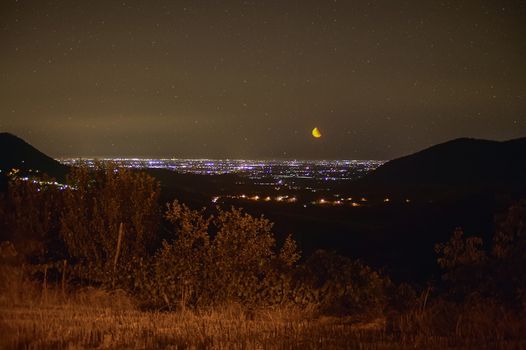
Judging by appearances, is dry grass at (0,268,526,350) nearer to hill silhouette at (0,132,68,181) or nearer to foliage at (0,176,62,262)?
foliage at (0,176,62,262)

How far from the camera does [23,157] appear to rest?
100188 mm

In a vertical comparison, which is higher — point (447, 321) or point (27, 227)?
point (27, 227)

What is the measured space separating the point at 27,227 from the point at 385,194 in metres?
91.0

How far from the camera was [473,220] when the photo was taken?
48562 millimetres

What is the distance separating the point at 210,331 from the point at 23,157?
103 meters

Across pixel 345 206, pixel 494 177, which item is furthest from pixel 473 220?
pixel 494 177

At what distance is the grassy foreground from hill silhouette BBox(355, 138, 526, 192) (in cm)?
10101

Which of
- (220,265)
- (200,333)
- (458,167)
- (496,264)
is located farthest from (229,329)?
(458,167)

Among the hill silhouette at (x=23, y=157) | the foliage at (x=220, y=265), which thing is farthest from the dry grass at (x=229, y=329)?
the hill silhouette at (x=23, y=157)

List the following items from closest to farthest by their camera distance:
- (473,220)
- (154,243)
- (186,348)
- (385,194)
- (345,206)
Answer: (186,348)
(154,243)
(473,220)
(345,206)
(385,194)

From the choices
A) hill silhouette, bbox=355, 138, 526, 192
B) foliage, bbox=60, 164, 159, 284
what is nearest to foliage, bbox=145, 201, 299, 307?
foliage, bbox=60, 164, 159, 284

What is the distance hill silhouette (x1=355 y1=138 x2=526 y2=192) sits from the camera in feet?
364

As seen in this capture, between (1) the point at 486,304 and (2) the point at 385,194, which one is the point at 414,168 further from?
(1) the point at 486,304

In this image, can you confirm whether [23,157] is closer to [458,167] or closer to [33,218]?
[33,218]
